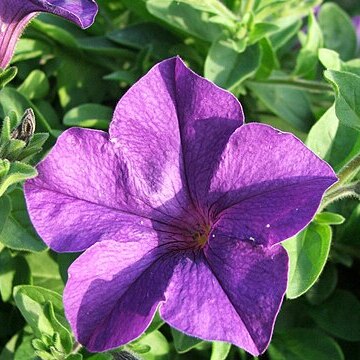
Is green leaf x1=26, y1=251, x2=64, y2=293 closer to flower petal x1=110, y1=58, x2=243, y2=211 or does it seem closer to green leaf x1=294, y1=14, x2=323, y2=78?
flower petal x1=110, y1=58, x2=243, y2=211

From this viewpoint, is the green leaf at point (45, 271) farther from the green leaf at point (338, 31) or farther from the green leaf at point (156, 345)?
the green leaf at point (338, 31)

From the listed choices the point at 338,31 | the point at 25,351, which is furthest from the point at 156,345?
the point at 338,31

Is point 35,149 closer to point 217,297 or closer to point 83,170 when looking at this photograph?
point 83,170

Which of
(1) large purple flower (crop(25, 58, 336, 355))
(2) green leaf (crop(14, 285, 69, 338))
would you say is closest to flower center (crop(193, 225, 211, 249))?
(1) large purple flower (crop(25, 58, 336, 355))

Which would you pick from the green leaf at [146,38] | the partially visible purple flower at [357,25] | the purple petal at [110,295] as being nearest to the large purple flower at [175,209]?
the purple petal at [110,295]

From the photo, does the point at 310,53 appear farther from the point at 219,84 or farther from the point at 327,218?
the point at 327,218
